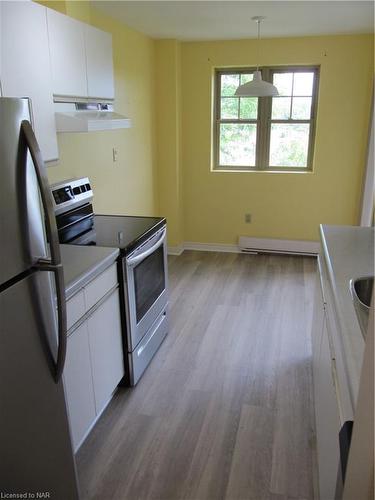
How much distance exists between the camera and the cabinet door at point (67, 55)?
82.0 inches

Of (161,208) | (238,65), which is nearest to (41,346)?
(161,208)

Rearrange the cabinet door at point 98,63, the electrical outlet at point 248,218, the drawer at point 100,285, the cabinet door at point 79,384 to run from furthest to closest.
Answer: the electrical outlet at point 248,218, the cabinet door at point 98,63, the drawer at point 100,285, the cabinet door at point 79,384

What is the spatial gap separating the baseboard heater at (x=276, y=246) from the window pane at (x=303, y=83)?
1709mm

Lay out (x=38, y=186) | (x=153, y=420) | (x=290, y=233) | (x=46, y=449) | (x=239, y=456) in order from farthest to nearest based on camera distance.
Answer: (x=290, y=233), (x=153, y=420), (x=239, y=456), (x=46, y=449), (x=38, y=186)

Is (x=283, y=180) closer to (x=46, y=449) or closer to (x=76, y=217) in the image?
(x=76, y=217)

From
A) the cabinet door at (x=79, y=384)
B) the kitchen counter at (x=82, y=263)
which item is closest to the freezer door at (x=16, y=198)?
the kitchen counter at (x=82, y=263)

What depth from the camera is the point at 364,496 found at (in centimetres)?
80

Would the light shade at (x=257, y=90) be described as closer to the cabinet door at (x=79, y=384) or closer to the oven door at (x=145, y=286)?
the oven door at (x=145, y=286)

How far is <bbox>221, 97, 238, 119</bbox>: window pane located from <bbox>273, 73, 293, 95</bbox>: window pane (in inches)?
19.5

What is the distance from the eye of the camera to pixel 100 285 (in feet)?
6.88

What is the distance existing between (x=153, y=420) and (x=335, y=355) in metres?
1.19

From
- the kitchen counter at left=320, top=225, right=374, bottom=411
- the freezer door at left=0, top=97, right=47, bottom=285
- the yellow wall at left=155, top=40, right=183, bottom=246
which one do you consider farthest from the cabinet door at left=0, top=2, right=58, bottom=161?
the yellow wall at left=155, top=40, right=183, bottom=246

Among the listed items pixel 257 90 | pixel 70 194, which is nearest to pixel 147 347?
pixel 70 194

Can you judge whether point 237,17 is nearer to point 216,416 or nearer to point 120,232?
point 120,232
